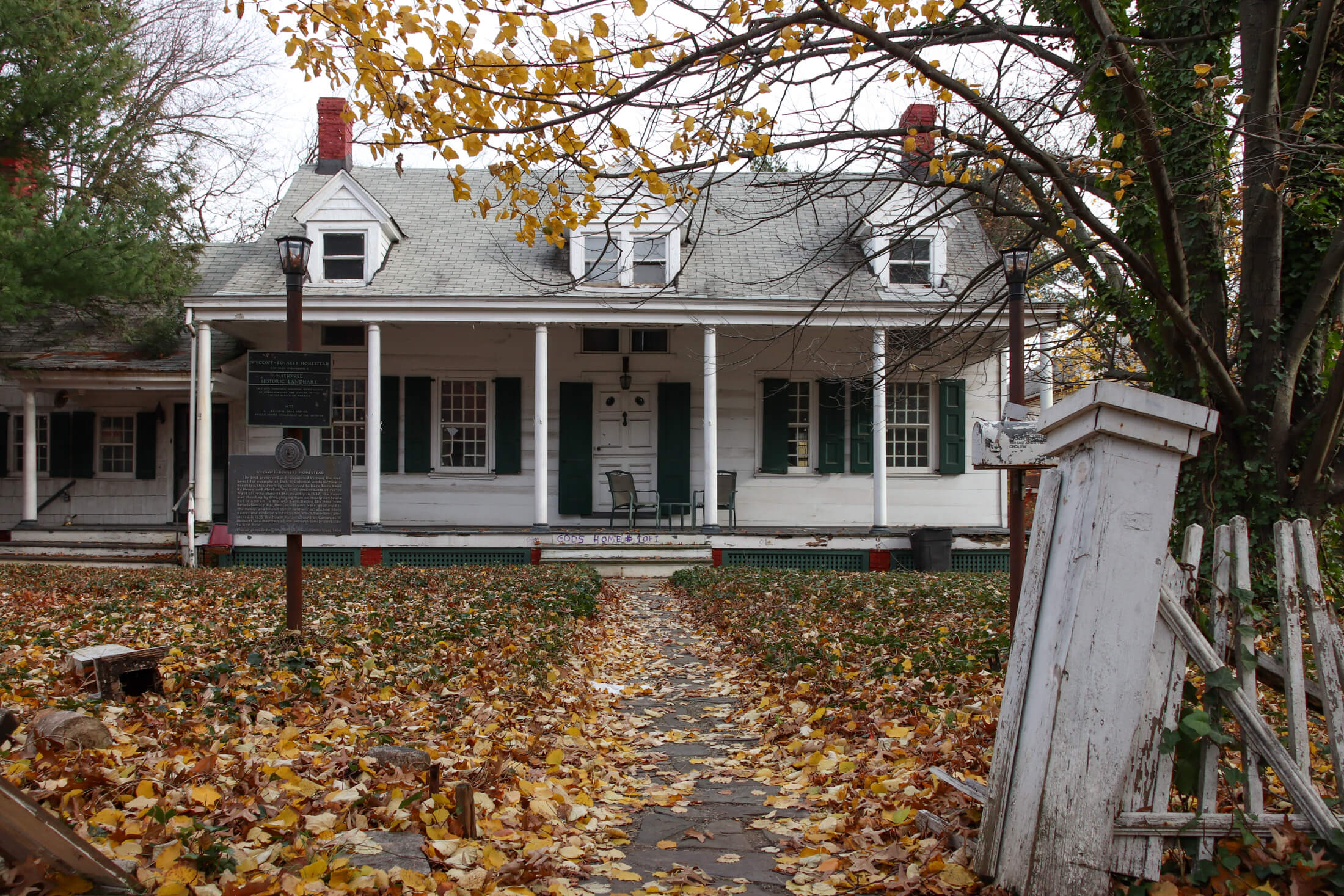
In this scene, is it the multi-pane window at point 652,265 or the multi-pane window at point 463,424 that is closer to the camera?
the multi-pane window at point 652,265

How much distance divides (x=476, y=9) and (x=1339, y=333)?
6.83 m

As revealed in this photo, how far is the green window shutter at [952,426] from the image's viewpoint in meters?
16.8

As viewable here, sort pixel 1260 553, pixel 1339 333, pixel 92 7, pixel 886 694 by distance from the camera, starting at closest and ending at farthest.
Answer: pixel 886 694 < pixel 1260 553 < pixel 1339 333 < pixel 92 7

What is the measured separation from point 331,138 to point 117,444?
6974mm

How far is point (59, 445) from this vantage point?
658 inches

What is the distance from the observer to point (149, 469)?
16.8 meters

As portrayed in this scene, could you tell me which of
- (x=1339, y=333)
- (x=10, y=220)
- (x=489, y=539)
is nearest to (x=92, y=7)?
(x=10, y=220)

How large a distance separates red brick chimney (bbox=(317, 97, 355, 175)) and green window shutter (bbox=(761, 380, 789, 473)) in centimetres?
929

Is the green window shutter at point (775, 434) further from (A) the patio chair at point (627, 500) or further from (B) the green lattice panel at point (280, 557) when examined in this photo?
(B) the green lattice panel at point (280, 557)

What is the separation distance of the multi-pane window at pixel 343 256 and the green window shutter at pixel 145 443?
4.40 meters

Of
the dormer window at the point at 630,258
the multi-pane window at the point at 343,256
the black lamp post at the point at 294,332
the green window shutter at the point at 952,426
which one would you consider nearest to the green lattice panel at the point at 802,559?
the green window shutter at the point at 952,426

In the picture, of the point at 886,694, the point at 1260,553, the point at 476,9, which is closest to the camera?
the point at 476,9

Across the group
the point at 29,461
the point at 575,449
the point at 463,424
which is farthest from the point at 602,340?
the point at 29,461

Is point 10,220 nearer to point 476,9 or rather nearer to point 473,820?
point 476,9
